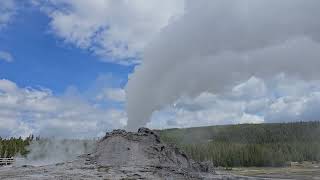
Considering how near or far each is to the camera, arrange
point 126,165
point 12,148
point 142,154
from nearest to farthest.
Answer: point 126,165 < point 142,154 < point 12,148

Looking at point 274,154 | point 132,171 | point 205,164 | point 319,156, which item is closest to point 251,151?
point 274,154

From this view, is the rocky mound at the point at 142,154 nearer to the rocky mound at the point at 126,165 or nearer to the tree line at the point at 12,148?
the rocky mound at the point at 126,165

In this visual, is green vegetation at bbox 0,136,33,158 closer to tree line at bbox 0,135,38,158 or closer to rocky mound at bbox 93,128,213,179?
tree line at bbox 0,135,38,158

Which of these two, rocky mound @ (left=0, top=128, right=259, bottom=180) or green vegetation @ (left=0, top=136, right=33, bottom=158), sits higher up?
green vegetation @ (left=0, top=136, right=33, bottom=158)

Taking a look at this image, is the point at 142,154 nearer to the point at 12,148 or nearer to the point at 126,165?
the point at 126,165

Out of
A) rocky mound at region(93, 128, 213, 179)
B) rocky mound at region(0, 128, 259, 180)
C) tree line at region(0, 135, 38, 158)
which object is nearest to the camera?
rocky mound at region(0, 128, 259, 180)

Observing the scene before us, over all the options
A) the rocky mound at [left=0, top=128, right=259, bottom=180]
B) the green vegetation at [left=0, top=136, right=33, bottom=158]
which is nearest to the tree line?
the green vegetation at [left=0, top=136, right=33, bottom=158]

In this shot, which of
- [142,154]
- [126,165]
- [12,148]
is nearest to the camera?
[126,165]

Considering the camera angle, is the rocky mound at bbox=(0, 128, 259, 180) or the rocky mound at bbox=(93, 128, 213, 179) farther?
the rocky mound at bbox=(93, 128, 213, 179)

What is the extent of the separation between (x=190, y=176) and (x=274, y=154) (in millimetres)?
97178

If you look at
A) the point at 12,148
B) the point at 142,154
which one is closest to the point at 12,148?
the point at 12,148

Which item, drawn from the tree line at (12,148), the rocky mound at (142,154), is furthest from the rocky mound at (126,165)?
the tree line at (12,148)

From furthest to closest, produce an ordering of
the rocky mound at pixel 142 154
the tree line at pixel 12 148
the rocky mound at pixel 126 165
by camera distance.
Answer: the tree line at pixel 12 148
the rocky mound at pixel 142 154
the rocky mound at pixel 126 165

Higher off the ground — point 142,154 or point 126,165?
point 142,154
